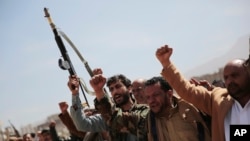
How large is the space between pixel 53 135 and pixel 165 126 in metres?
4.50

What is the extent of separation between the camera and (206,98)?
3.48m

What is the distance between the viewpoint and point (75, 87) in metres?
4.23

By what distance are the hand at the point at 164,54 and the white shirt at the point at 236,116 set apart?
829 mm

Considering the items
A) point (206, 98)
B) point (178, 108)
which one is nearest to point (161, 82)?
point (178, 108)

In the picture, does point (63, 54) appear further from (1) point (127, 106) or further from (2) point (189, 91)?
(2) point (189, 91)

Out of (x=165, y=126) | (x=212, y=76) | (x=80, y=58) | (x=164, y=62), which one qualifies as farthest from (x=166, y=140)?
(x=212, y=76)

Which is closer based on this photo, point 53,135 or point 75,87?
point 75,87

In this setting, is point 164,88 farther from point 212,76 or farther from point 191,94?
point 212,76

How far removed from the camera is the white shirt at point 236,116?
10.1 ft

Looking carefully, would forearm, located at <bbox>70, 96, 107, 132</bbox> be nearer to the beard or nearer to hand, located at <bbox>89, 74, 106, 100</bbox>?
the beard

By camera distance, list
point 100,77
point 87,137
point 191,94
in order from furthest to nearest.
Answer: point 87,137, point 100,77, point 191,94

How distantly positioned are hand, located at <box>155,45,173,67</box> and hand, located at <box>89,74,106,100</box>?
0.67 meters

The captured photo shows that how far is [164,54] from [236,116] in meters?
0.99

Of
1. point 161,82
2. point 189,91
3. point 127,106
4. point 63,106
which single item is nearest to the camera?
point 189,91
